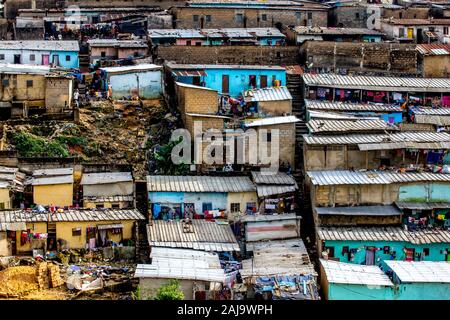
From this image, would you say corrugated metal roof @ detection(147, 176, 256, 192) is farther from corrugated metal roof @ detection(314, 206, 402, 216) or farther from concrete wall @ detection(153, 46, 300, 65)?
concrete wall @ detection(153, 46, 300, 65)

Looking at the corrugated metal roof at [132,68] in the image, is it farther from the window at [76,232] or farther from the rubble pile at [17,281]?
the rubble pile at [17,281]

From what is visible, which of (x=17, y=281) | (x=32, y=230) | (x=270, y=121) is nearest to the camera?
(x=17, y=281)

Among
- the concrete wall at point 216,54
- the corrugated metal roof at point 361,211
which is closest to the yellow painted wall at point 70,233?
the corrugated metal roof at point 361,211

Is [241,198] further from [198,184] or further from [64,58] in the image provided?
[64,58]

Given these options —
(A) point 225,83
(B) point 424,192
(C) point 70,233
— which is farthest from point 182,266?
(A) point 225,83

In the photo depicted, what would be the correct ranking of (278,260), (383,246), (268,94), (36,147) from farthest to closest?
(268,94)
(36,147)
(383,246)
(278,260)

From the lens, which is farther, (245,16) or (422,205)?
(245,16)
